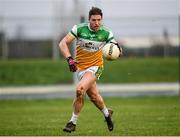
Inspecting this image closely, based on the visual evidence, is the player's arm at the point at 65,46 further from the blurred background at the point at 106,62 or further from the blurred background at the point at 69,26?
the blurred background at the point at 69,26

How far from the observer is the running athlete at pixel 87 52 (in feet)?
38.1

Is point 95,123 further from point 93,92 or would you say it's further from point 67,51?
point 67,51

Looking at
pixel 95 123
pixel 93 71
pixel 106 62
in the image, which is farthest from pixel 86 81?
pixel 106 62

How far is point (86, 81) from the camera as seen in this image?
11.6 meters

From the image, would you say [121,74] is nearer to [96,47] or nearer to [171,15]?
[171,15]

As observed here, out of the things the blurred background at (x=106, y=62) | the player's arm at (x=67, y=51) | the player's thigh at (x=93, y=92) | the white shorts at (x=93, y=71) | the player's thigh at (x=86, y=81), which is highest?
the player's arm at (x=67, y=51)

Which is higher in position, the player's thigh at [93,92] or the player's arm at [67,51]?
the player's arm at [67,51]

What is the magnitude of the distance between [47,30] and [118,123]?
2302 centimetres

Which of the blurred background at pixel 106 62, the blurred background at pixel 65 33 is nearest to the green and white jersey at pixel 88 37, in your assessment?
the blurred background at pixel 106 62

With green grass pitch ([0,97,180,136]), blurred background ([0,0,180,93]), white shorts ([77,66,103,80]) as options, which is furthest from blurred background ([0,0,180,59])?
white shorts ([77,66,103,80])

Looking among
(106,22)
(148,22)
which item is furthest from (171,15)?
(106,22)

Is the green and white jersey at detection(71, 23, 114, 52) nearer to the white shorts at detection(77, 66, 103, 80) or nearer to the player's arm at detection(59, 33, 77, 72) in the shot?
the player's arm at detection(59, 33, 77, 72)

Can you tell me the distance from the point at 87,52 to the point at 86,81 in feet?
1.87

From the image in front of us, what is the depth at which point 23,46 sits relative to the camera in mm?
37844
